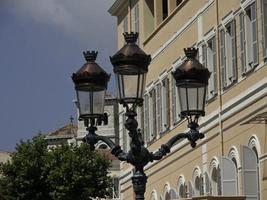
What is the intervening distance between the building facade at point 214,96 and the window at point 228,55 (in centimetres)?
3

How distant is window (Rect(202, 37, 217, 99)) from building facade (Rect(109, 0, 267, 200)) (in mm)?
30

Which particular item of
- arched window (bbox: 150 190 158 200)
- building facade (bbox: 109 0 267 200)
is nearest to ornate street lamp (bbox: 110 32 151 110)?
building facade (bbox: 109 0 267 200)

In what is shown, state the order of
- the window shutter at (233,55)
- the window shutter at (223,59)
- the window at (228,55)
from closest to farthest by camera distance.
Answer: the window shutter at (233,55)
the window at (228,55)
the window shutter at (223,59)

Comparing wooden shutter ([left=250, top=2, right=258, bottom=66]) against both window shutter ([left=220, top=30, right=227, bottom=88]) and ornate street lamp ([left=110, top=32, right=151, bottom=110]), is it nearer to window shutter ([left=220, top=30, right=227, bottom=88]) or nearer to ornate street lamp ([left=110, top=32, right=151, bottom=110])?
window shutter ([left=220, top=30, right=227, bottom=88])

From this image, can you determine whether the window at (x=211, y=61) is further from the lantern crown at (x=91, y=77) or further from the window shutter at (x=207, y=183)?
the lantern crown at (x=91, y=77)

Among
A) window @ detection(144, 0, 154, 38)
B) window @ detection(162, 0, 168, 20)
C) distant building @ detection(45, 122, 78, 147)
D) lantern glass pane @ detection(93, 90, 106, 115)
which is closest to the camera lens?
lantern glass pane @ detection(93, 90, 106, 115)

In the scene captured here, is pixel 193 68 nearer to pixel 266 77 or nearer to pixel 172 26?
pixel 266 77

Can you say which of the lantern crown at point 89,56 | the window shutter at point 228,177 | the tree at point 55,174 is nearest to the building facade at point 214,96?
the window shutter at point 228,177

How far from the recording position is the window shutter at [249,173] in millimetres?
29359

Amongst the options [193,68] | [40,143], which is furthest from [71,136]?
[193,68]

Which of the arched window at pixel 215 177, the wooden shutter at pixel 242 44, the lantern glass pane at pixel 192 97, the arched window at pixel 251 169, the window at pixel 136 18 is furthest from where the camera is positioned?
the window at pixel 136 18

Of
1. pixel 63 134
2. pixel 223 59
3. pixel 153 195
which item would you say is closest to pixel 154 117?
pixel 153 195

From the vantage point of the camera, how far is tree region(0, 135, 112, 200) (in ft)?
173

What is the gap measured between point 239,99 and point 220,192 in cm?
330
